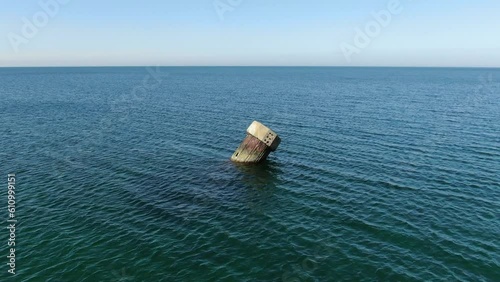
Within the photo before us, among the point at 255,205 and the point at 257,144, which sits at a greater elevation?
the point at 257,144

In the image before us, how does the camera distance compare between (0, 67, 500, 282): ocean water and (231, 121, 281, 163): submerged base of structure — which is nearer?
(0, 67, 500, 282): ocean water

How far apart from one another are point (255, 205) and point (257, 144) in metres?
11.8

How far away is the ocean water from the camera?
2206 cm

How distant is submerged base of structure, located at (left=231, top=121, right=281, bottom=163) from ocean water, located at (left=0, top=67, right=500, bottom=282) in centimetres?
157

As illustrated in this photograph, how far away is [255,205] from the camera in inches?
1217

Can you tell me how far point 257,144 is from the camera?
41.3 metres

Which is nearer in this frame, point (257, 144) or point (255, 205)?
point (255, 205)

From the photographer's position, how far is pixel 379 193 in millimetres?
32625

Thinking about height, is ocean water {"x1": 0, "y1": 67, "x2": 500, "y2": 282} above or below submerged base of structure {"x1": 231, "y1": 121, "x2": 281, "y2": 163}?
below

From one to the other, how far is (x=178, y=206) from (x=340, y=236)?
14221 mm

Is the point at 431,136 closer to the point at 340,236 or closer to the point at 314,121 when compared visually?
the point at 314,121

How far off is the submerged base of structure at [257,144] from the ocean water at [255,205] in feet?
5.14

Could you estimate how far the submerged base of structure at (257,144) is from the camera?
40.5 m

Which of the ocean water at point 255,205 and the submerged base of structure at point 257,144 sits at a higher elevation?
the submerged base of structure at point 257,144
